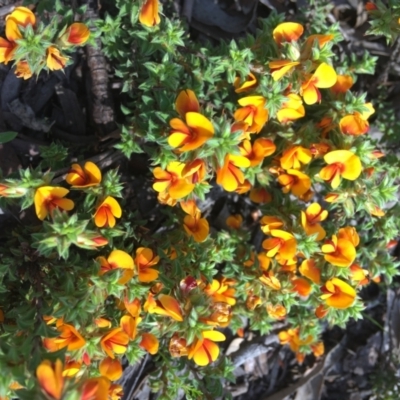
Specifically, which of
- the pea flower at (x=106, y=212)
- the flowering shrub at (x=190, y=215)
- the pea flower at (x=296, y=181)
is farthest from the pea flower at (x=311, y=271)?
the pea flower at (x=106, y=212)

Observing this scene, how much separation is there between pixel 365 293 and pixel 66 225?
325 cm

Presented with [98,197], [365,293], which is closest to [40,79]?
[98,197]

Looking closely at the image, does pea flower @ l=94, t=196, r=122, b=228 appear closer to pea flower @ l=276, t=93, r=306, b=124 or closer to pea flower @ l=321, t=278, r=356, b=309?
pea flower @ l=276, t=93, r=306, b=124

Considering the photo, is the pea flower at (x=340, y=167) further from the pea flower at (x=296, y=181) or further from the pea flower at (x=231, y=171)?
the pea flower at (x=231, y=171)

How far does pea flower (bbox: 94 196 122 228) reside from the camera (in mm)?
3025

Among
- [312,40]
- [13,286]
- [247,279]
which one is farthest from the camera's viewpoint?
[247,279]

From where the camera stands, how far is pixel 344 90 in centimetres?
366

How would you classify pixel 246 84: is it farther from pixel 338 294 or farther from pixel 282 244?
pixel 338 294

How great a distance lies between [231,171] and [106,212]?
0.75 meters

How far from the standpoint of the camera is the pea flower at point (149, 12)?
121 inches

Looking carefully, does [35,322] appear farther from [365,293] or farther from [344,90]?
[365,293]

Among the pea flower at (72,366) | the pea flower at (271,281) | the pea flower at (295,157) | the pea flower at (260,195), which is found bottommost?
the pea flower at (72,366)

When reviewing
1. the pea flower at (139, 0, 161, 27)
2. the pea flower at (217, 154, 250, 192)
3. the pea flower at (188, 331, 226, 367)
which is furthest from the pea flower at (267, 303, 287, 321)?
the pea flower at (139, 0, 161, 27)

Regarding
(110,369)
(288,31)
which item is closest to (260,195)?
(288,31)
